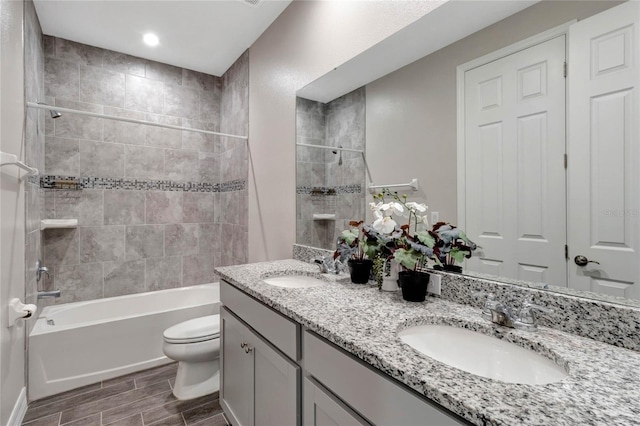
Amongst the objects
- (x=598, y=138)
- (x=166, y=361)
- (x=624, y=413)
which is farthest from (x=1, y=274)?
(x=598, y=138)

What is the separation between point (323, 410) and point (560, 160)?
104 cm

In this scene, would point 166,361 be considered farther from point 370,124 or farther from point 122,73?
point 122,73

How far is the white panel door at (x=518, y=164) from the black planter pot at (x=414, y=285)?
0.20 m

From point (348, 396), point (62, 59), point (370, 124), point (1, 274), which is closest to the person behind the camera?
point (348, 396)

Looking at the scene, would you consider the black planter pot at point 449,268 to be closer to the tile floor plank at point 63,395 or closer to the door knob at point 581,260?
the door knob at point 581,260

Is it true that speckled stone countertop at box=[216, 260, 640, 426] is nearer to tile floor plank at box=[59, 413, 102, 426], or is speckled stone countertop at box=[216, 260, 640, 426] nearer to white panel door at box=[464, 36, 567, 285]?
white panel door at box=[464, 36, 567, 285]

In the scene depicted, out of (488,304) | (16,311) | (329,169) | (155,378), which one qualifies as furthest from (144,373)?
(488,304)

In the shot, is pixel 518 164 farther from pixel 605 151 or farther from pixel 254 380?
pixel 254 380

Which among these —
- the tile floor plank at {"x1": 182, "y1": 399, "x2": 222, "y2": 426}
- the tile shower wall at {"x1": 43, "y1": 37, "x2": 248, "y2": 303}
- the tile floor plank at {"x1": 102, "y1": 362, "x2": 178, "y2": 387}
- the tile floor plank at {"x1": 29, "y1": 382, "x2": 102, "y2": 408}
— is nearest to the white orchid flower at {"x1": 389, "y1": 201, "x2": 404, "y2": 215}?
the tile floor plank at {"x1": 182, "y1": 399, "x2": 222, "y2": 426}

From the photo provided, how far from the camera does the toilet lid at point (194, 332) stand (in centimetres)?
200

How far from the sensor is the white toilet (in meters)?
1.99

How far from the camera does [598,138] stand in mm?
857

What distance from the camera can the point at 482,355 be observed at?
889 millimetres

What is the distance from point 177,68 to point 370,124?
98.6 inches
